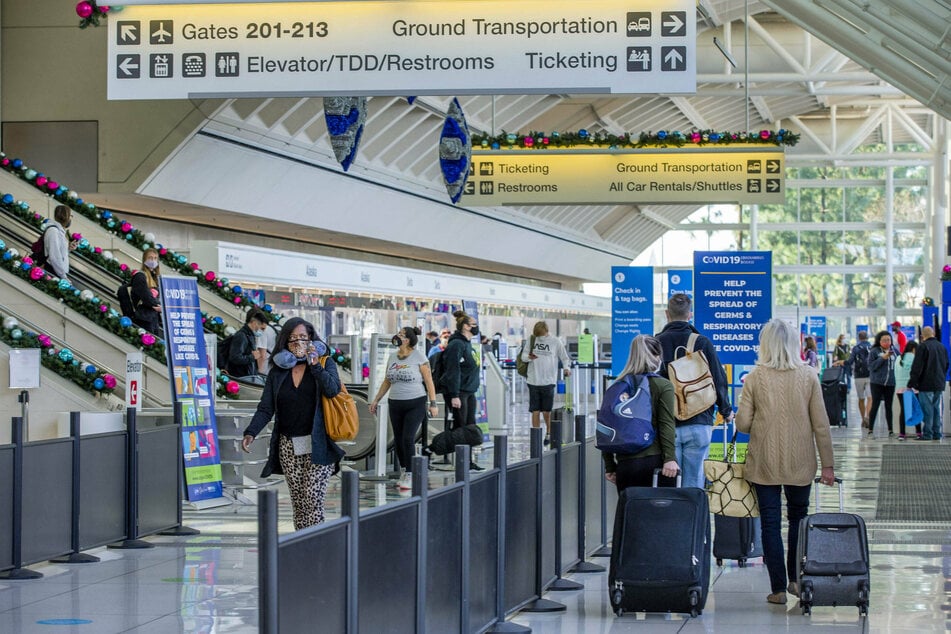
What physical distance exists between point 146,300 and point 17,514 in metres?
8.35

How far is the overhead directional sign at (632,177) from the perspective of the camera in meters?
17.1

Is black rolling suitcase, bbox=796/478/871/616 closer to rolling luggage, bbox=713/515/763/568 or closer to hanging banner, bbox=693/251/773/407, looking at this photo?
rolling luggage, bbox=713/515/763/568

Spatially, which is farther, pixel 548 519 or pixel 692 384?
pixel 692 384

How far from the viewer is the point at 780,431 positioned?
7363 mm

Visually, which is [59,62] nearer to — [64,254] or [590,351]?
[64,254]

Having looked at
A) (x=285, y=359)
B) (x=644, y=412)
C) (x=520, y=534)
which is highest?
(x=285, y=359)

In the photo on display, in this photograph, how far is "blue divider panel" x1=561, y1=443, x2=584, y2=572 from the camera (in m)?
8.02

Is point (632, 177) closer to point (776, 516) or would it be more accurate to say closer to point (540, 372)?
point (540, 372)

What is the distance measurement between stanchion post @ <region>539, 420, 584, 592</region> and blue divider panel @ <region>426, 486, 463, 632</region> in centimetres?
176

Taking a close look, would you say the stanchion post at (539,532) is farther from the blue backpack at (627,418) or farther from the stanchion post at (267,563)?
the stanchion post at (267,563)

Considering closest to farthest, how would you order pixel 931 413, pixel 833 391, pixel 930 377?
pixel 930 377
pixel 931 413
pixel 833 391

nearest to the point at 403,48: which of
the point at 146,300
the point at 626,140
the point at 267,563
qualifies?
the point at 267,563

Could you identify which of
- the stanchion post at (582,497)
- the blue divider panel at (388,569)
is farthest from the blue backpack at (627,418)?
the blue divider panel at (388,569)

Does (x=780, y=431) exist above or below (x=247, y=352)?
below
